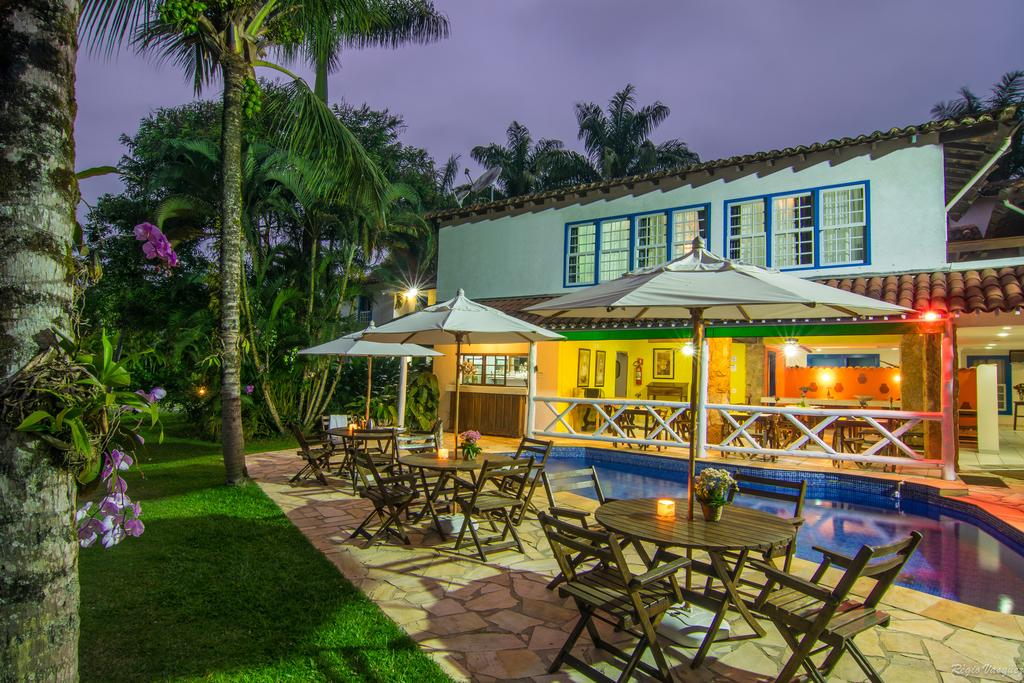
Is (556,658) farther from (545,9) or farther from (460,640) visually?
(545,9)

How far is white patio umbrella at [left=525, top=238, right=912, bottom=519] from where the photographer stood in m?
4.37

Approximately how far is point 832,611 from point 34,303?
3.53m

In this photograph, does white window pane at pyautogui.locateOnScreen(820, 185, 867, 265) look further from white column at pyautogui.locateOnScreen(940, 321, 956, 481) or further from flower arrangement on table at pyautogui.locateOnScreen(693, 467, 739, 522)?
flower arrangement on table at pyautogui.locateOnScreen(693, 467, 739, 522)

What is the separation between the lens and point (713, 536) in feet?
13.1

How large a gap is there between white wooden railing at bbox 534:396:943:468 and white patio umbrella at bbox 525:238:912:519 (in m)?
5.94

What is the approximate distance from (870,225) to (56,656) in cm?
1327

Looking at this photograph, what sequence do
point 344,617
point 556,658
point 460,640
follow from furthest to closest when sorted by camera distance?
point 344,617 < point 460,640 < point 556,658

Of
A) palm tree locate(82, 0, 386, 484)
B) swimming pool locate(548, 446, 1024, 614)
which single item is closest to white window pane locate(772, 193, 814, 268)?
swimming pool locate(548, 446, 1024, 614)

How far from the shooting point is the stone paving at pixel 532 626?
378 centimetres

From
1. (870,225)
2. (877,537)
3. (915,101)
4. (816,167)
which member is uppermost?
(915,101)

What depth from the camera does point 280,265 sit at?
20281mm

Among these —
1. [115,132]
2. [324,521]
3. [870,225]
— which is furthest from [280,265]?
[870,225]

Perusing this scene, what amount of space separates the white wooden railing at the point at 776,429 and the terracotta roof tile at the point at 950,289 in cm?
184

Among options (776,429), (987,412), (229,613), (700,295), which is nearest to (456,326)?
(700,295)
